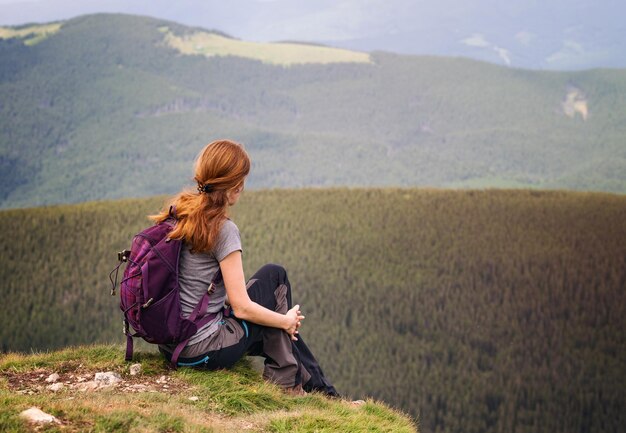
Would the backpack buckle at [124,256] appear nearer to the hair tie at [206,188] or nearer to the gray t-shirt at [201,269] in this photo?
the gray t-shirt at [201,269]

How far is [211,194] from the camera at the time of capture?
441 inches

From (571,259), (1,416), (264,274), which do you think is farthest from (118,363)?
(571,259)

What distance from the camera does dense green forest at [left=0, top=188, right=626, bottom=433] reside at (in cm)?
6303

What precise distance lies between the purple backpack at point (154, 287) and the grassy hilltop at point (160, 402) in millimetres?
863

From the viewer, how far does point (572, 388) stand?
63.1 metres

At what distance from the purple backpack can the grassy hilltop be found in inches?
34.0

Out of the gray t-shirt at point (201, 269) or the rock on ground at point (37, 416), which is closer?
the rock on ground at point (37, 416)

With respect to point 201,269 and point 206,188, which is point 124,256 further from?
point 206,188

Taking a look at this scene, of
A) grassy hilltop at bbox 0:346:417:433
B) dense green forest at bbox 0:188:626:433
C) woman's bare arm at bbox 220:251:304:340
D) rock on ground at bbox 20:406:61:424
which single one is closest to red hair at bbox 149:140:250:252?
woman's bare arm at bbox 220:251:304:340

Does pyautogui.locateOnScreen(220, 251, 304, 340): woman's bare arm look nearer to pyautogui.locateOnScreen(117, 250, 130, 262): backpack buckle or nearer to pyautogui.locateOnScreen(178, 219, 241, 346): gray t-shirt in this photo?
pyautogui.locateOnScreen(178, 219, 241, 346): gray t-shirt

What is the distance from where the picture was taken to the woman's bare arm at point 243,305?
11.3 metres

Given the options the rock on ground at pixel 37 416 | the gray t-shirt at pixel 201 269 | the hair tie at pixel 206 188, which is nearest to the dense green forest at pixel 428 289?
the gray t-shirt at pixel 201 269

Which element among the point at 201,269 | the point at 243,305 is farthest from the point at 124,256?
the point at 243,305

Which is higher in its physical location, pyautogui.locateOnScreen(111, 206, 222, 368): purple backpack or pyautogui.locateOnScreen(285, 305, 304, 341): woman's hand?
pyautogui.locateOnScreen(111, 206, 222, 368): purple backpack
